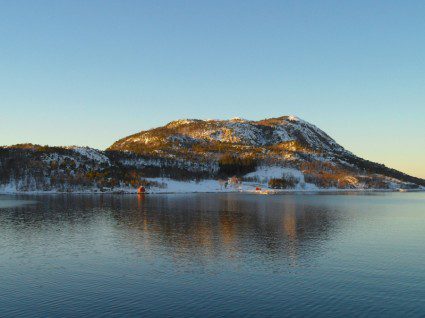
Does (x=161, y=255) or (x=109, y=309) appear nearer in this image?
(x=109, y=309)

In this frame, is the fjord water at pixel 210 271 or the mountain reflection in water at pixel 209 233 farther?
the mountain reflection in water at pixel 209 233

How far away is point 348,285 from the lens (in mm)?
52906

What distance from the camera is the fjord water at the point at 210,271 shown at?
147 feet

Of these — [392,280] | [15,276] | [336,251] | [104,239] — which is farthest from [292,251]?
[15,276]

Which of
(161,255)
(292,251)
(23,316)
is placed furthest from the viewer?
(292,251)

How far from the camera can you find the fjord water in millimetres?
44812

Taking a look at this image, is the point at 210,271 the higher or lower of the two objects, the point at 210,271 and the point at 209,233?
the lower

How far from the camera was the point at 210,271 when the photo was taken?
196 ft

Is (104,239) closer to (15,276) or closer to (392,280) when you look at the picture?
(15,276)

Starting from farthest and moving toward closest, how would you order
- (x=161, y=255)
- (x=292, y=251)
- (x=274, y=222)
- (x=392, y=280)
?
1. (x=274, y=222)
2. (x=292, y=251)
3. (x=161, y=255)
4. (x=392, y=280)

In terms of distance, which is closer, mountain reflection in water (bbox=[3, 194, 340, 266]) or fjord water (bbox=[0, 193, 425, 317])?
fjord water (bbox=[0, 193, 425, 317])

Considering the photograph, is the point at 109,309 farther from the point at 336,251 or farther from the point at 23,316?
the point at 336,251

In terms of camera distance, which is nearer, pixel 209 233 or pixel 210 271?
pixel 210 271

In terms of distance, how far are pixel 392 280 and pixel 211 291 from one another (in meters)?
24.4
